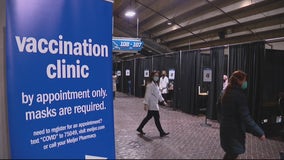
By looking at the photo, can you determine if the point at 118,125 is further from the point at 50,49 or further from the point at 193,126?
the point at 50,49

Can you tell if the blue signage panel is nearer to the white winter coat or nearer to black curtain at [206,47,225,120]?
black curtain at [206,47,225,120]

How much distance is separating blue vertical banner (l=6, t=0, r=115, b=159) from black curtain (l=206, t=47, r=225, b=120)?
5.04 meters

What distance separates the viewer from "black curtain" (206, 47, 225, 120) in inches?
264

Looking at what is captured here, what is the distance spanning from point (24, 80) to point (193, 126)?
5.25 metres

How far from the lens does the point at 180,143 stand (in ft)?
15.8

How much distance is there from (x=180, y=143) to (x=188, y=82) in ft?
12.1

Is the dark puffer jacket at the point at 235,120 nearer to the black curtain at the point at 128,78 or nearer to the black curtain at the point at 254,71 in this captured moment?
the black curtain at the point at 254,71

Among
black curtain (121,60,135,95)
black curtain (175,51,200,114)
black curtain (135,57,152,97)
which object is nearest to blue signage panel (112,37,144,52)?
black curtain (175,51,200,114)

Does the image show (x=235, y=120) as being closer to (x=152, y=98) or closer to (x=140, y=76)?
(x=152, y=98)

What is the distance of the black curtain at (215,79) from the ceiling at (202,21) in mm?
1614

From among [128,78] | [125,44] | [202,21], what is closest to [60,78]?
[125,44]

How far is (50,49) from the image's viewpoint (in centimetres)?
188

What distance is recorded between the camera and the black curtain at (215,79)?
670 cm

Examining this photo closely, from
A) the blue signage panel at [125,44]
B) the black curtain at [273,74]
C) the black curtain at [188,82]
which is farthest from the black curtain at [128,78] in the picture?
the black curtain at [273,74]
